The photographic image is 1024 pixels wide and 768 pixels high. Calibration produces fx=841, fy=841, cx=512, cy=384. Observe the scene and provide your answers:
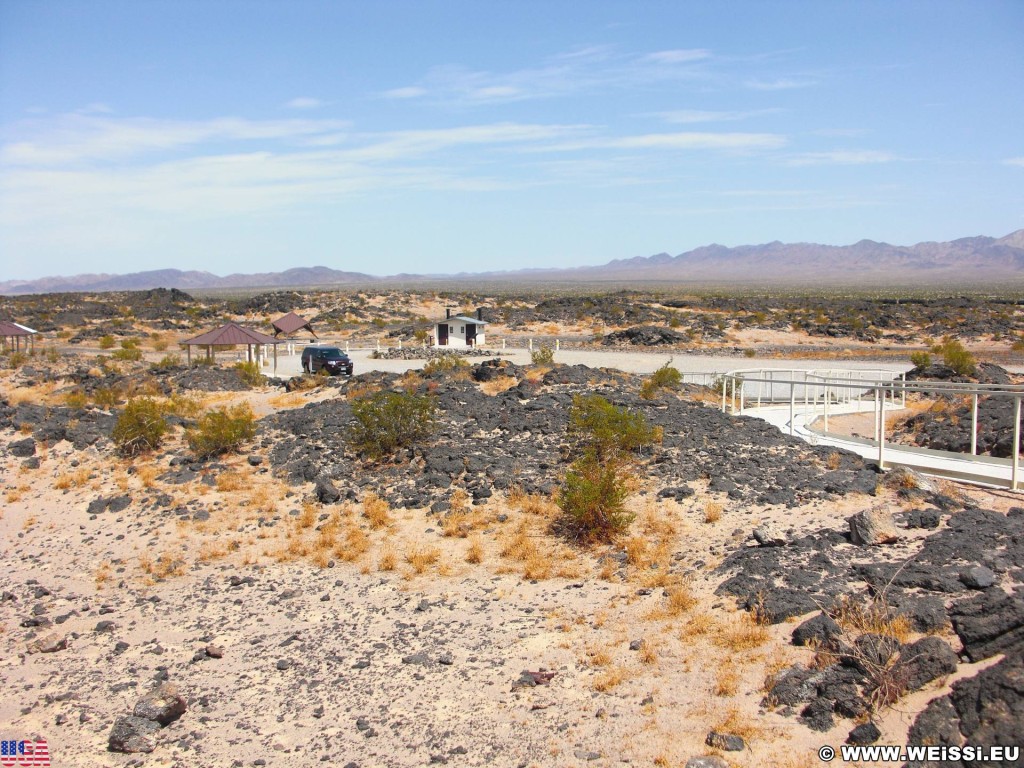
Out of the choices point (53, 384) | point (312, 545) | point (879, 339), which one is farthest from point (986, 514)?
point (879, 339)

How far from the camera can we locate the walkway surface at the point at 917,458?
11.9 meters

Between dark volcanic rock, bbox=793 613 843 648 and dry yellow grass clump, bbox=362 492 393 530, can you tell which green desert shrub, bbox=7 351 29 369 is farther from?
dark volcanic rock, bbox=793 613 843 648

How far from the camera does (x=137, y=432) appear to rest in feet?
60.2

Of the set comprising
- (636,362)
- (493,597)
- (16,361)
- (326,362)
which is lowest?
(493,597)

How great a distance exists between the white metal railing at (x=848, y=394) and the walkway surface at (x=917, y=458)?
0.12 metres

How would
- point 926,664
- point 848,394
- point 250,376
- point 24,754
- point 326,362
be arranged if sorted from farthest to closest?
point 326,362 → point 250,376 → point 848,394 → point 24,754 → point 926,664

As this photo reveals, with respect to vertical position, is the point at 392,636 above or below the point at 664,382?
below

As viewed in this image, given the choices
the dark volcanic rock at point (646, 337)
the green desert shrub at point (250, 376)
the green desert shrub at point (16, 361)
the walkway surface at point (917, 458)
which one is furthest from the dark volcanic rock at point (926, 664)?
the dark volcanic rock at point (646, 337)

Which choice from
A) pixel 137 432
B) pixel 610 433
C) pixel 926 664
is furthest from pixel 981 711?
pixel 137 432

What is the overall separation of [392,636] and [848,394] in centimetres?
1779

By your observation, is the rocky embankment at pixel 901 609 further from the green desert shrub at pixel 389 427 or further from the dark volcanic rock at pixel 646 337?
the dark volcanic rock at pixel 646 337

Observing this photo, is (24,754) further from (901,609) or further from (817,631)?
(901,609)

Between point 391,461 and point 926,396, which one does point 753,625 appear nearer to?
point 391,461

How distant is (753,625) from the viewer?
26.8ft
